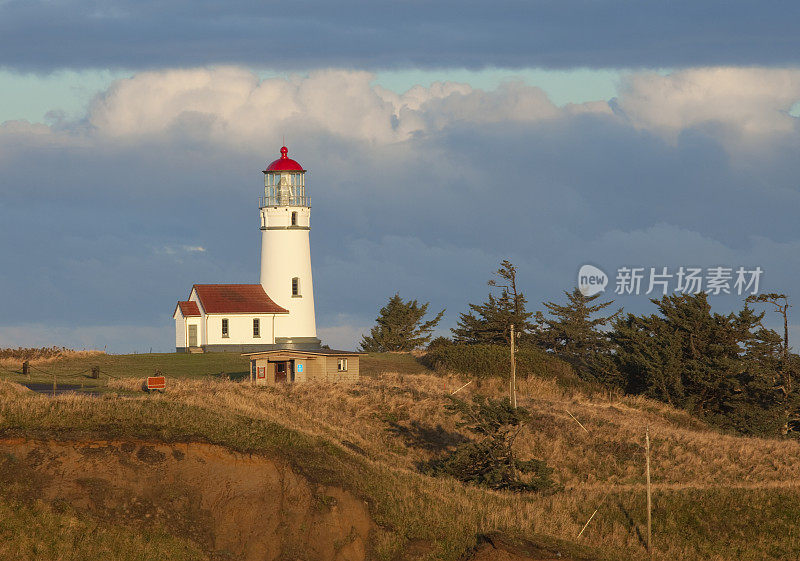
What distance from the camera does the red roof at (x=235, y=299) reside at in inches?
2847

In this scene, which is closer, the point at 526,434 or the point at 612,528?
the point at 612,528

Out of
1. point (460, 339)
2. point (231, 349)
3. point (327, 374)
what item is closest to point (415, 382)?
point (327, 374)

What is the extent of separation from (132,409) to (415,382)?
2930cm

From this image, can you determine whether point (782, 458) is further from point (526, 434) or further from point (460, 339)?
point (460, 339)

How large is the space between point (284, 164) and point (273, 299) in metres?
10.6

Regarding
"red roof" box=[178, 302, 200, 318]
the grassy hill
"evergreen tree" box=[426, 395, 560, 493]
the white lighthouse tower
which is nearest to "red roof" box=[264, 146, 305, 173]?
the white lighthouse tower

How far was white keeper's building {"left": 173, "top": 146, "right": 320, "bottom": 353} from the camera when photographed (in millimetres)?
72312

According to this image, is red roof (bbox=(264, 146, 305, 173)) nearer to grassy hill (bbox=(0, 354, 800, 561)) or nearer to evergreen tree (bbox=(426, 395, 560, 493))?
grassy hill (bbox=(0, 354, 800, 561))

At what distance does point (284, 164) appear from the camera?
7338cm

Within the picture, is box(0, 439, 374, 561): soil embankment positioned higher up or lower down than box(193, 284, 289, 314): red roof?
lower down

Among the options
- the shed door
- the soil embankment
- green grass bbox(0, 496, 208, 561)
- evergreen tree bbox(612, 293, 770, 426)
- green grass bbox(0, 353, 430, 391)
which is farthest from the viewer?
evergreen tree bbox(612, 293, 770, 426)

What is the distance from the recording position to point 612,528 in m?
32.0

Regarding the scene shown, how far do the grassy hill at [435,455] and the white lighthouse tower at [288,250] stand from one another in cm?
2273

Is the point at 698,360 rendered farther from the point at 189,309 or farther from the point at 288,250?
the point at 189,309
